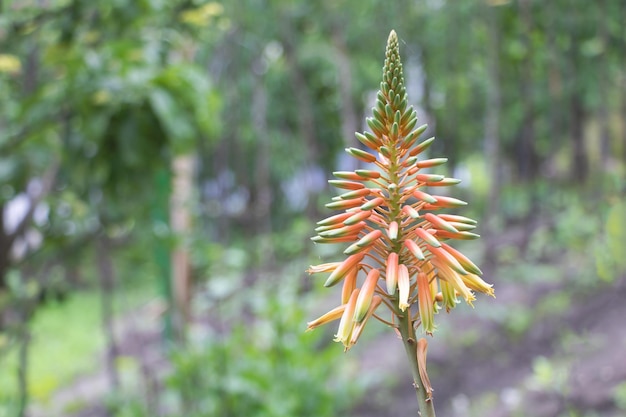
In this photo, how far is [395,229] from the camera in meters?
0.60

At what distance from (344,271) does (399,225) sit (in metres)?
0.09

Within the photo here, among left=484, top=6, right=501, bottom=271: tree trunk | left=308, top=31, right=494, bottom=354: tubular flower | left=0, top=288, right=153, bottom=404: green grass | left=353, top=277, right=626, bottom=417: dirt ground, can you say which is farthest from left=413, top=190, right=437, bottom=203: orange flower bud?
left=0, top=288, right=153, bottom=404: green grass

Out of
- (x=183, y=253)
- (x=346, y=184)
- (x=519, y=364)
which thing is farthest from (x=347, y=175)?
(x=183, y=253)

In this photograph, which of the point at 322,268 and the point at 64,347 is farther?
the point at 64,347

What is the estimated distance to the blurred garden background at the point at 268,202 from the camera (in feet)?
8.19

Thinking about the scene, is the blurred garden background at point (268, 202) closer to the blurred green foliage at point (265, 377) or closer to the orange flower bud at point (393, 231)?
the blurred green foliage at point (265, 377)

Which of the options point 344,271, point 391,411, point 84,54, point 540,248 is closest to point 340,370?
point 391,411

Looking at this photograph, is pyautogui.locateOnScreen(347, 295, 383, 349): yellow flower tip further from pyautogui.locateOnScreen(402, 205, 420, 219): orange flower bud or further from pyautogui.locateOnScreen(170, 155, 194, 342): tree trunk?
pyautogui.locateOnScreen(170, 155, 194, 342): tree trunk

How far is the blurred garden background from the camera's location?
2.50 meters

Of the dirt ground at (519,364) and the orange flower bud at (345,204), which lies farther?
the dirt ground at (519,364)

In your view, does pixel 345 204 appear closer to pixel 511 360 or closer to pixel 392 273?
pixel 392 273

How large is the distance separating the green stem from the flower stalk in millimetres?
18

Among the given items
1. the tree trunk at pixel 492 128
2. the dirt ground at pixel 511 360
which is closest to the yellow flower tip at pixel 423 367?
the dirt ground at pixel 511 360

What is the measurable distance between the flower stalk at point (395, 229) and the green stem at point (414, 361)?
0.02 metres
